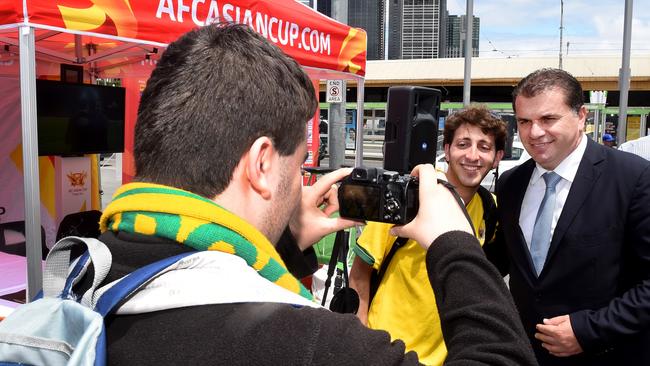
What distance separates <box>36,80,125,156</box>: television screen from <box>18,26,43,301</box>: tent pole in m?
1.72

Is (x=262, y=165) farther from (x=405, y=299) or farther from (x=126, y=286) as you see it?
(x=405, y=299)

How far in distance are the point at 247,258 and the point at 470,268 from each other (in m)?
0.40

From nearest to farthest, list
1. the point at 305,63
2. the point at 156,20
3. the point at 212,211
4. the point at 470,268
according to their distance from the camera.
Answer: the point at 212,211
the point at 470,268
the point at 156,20
the point at 305,63

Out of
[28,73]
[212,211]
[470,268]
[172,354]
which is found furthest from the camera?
[28,73]

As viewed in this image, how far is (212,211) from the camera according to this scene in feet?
2.87

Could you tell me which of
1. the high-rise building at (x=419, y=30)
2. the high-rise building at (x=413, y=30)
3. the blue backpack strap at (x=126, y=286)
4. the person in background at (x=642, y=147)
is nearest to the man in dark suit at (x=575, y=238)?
the person in background at (x=642, y=147)

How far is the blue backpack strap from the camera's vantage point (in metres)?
0.77

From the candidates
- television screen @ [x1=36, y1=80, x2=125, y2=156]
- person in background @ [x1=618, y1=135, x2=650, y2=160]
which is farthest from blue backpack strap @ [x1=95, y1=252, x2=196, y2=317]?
television screen @ [x1=36, y1=80, x2=125, y2=156]

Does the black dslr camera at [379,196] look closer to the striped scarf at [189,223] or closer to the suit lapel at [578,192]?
the striped scarf at [189,223]

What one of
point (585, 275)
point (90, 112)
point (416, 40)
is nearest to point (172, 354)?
point (585, 275)

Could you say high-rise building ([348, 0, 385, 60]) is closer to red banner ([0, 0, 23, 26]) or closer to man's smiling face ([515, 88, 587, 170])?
red banner ([0, 0, 23, 26])

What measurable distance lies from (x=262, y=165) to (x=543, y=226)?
161 centimetres

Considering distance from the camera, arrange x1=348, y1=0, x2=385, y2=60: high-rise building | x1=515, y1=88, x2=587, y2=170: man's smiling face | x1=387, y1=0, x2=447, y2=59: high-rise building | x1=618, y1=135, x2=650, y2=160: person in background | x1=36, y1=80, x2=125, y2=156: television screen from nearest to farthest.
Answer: x1=515, y1=88, x2=587, y2=170: man's smiling face → x1=618, y1=135, x2=650, y2=160: person in background → x1=36, y1=80, x2=125, y2=156: television screen → x1=348, y1=0, x2=385, y2=60: high-rise building → x1=387, y1=0, x2=447, y2=59: high-rise building

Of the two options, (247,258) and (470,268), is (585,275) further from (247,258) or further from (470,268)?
(247,258)
